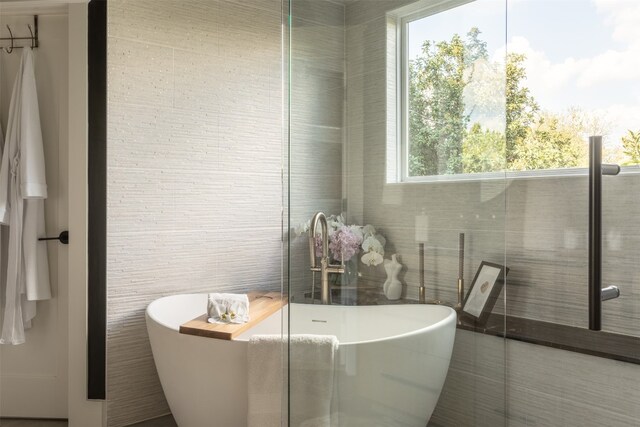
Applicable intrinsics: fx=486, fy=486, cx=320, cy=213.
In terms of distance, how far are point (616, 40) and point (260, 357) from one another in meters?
1.71

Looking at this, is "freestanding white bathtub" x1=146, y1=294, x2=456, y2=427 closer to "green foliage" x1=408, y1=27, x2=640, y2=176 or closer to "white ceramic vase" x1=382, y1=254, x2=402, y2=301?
"white ceramic vase" x1=382, y1=254, x2=402, y2=301

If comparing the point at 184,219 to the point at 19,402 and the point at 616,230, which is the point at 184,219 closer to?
the point at 19,402

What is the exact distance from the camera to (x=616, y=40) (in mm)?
1428

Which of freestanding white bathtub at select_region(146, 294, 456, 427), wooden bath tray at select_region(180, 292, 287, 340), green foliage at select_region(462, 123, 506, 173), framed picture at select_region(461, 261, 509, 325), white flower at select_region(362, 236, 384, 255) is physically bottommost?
wooden bath tray at select_region(180, 292, 287, 340)

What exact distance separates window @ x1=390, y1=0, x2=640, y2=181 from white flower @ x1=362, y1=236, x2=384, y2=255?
7.7 inches

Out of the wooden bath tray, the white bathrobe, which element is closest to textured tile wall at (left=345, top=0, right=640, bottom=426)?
the wooden bath tray

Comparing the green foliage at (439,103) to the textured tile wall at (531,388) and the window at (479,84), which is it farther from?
the textured tile wall at (531,388)

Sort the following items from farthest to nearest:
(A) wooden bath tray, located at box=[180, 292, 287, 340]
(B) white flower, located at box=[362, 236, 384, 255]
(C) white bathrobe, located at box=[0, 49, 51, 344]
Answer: (C) white bathrobe, located at box=[0, 49, 51, 344]
(A) wooden bath tray, located at box=[180, 292, 287, 340]
(B) white flower, located at box=[362, 236, 384, 255]

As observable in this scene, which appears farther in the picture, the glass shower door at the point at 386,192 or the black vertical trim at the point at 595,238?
the glass shower door at the point at 386,192

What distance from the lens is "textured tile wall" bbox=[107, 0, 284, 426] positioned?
2652 mm

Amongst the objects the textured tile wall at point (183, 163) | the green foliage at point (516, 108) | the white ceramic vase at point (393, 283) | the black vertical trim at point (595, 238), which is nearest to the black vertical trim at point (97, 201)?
the textured tile wall at point (183, 163)

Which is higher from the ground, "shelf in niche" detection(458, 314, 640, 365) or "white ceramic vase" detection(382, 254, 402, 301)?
"white ceramic vase" detection(382, 254, 402, 301)

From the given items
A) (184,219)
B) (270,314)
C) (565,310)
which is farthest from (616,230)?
(184,219)

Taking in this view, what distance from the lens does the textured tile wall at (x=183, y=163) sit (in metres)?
2.65
